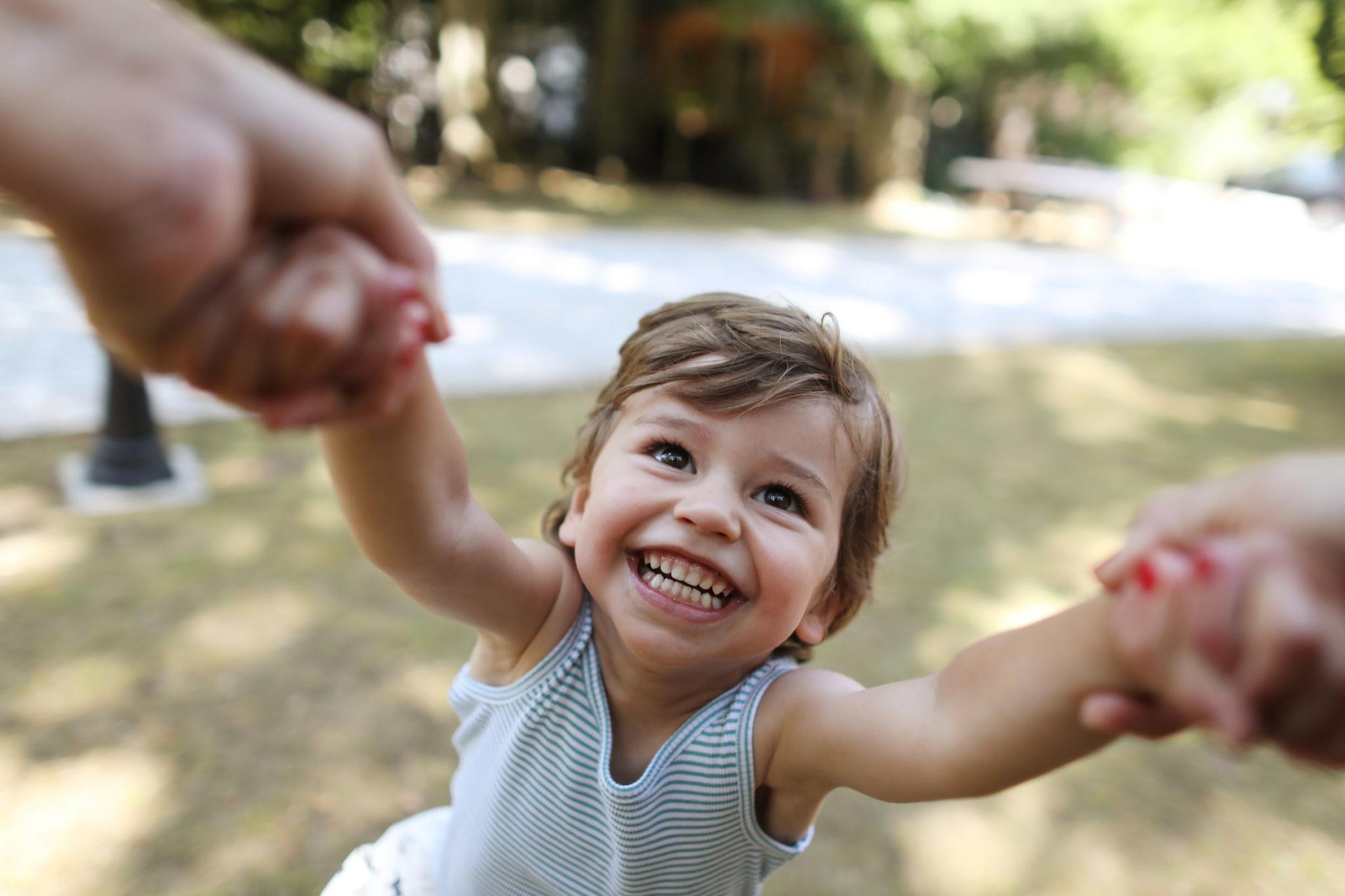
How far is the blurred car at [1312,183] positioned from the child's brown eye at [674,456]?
21.5 meters

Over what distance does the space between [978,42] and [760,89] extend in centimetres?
405

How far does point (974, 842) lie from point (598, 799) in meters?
1.28

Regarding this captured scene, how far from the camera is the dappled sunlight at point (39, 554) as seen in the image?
9.25ft

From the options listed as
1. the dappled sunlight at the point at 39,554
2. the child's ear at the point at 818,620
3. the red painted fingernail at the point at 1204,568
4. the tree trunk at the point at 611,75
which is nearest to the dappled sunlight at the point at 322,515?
the dappled sunlight at the point at 39,554

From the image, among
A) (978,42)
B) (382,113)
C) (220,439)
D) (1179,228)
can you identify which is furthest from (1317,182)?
(220,439)

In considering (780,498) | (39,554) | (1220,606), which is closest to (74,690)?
(39,554)

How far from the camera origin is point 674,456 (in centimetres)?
135

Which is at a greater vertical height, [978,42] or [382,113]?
[978,42]

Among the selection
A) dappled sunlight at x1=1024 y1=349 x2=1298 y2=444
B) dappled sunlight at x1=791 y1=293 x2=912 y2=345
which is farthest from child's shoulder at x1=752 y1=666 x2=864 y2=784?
dappled sunlight at x1=791 y1=293 x2=912 y2=345

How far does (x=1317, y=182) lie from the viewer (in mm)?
19672

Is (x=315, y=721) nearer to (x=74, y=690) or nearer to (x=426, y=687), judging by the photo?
(x=426, y=687)

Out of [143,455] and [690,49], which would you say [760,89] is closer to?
[690,49]

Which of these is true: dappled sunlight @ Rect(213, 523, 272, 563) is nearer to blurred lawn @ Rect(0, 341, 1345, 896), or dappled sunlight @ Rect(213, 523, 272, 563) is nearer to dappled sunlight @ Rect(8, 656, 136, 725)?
blurred lawn @ Rect(0, 341, 1345, 896)

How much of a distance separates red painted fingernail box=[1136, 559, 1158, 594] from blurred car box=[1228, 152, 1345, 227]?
21731mm
